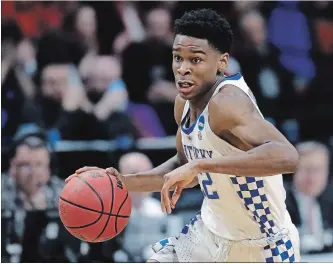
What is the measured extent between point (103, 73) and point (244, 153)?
16.4ft

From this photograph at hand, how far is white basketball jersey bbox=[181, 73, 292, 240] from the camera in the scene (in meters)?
4.62

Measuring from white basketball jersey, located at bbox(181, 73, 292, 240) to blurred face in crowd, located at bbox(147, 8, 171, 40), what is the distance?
188 inches

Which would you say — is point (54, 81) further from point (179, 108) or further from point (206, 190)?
point (206, 190)

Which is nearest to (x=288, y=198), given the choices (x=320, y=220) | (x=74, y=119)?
(x=320, y=220)

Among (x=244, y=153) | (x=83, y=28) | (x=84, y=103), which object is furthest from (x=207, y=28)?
(x=83, y=28)

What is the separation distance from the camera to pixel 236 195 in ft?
15.3

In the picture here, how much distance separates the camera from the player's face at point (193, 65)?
463cm

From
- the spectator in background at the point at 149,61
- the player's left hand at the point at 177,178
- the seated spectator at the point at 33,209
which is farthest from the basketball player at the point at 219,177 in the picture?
the spectator in background at the point at 149,61

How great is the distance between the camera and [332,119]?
9.62 meters

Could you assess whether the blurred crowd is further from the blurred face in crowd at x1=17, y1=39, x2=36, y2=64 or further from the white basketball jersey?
the white basketball jersey

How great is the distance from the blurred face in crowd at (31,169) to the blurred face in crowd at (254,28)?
3345 mm

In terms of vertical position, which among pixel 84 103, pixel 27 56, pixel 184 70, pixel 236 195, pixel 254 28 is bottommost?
pixel 236 195

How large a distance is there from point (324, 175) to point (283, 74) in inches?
→ 77.6

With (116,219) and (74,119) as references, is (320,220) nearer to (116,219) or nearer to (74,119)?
(74,119)
